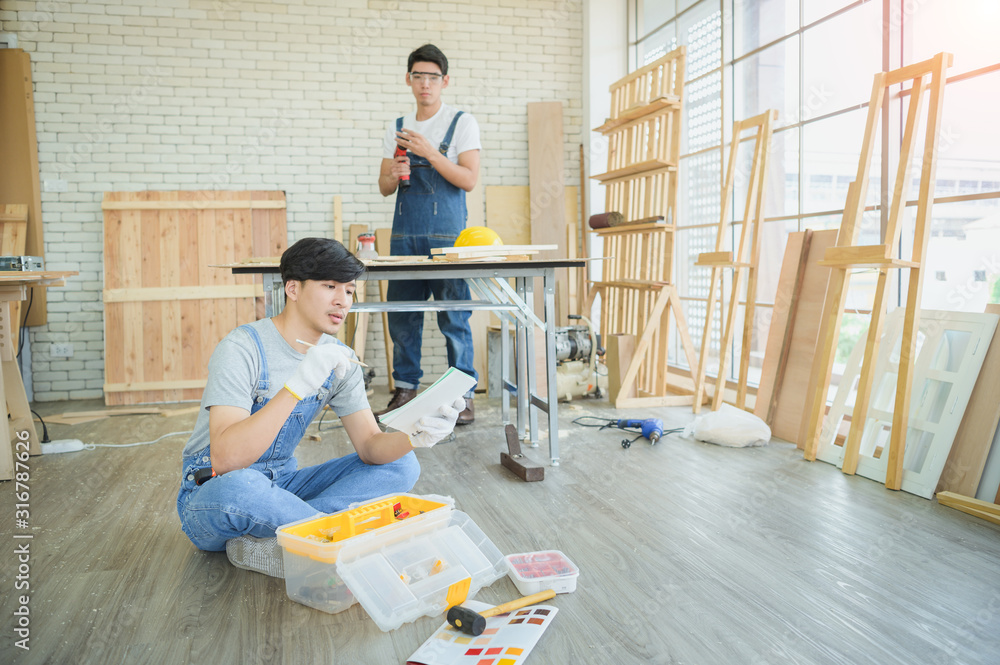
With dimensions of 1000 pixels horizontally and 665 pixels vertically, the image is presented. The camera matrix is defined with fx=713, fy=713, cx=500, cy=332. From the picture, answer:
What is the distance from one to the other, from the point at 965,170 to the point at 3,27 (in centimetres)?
610

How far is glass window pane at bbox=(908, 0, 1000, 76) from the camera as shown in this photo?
9.53 ft

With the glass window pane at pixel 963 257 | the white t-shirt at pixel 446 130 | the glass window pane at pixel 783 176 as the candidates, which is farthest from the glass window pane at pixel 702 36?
the glass window pane at pixel 963 257

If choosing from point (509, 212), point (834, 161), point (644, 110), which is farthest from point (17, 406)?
point (834, 161)

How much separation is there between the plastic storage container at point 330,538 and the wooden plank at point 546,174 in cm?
413

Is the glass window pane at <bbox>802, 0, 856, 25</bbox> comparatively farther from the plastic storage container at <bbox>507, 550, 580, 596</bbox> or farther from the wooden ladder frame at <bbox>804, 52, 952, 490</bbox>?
the plastic storage container at <bbox>507, 550, 580, 596</bbox>

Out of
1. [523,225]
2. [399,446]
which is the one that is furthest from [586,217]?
[399,446]

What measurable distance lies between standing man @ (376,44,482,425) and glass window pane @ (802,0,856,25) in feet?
6.43

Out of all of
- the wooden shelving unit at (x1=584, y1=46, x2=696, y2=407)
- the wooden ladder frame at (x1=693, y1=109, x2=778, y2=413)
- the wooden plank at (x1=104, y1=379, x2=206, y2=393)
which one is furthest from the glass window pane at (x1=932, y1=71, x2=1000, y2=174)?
the wooden plank at (x1=104, y1=379, x2=206, y2=393)

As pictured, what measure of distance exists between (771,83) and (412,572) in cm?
378

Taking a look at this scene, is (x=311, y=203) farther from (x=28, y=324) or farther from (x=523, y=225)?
(x=28, y=324)

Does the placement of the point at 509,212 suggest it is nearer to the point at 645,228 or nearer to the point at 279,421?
the point at 645,228

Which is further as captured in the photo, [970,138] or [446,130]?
[446,130]

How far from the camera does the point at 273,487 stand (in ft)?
6.30

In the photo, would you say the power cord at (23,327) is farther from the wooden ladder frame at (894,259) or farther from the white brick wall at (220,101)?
the wooden ladder frame at (894,259)
